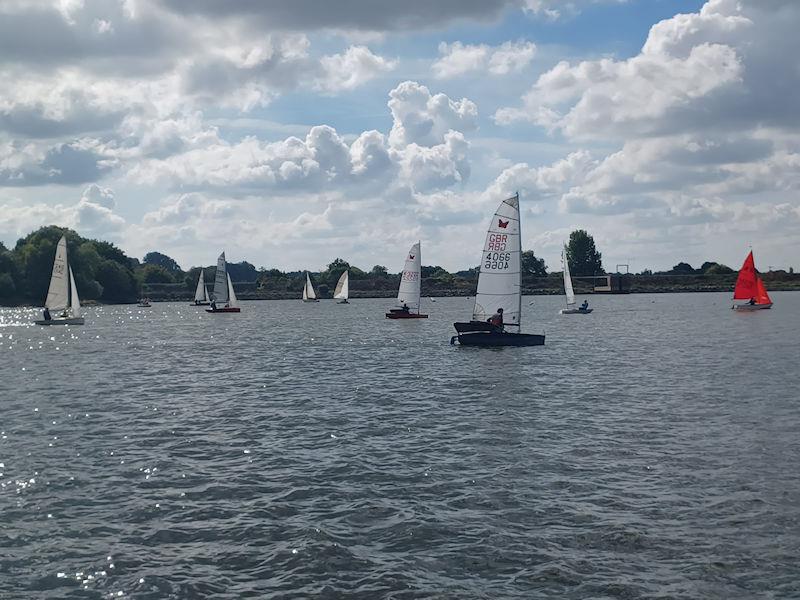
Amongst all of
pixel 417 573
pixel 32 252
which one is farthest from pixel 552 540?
pixel 32 252

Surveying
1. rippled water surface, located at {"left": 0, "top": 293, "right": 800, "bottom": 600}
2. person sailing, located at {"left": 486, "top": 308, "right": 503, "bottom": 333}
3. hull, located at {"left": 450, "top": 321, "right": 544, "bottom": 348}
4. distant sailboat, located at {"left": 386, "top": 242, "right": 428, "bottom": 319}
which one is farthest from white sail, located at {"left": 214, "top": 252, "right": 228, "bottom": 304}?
rippled water surface, located at {"left": 0, "top": 293, "right": 800, "bottom": 600}

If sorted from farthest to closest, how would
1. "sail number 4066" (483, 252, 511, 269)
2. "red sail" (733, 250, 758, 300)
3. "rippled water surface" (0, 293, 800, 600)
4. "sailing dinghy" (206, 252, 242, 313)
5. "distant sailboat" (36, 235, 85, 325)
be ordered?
"sailing dinghy" (206, 252, 242, 313) < "red sail" (733, 250, 758, 300) < "distant sailboat" (36, 235, 85, 325) < "sail number 4066" (483, 252, 511, 269) < "rippled water surface" (0, 293, 800, 600)

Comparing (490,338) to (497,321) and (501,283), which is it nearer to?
(497,321)

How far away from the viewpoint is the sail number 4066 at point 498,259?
55.6 metres

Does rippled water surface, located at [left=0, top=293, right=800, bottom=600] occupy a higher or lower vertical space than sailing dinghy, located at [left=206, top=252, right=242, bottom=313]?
lower

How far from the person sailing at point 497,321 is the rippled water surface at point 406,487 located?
1267 centimetres

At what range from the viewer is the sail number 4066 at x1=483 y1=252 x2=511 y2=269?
55.6m

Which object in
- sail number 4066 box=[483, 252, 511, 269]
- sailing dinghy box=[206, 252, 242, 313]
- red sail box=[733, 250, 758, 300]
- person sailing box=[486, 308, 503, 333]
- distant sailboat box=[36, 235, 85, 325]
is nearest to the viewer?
sail number 4066 box=[483, 252, 511, 269]

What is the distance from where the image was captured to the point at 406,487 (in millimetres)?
19266

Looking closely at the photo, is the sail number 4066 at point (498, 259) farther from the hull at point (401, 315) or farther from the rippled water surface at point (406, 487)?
the hull at point (401, 315)

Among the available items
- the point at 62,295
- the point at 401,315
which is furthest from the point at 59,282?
the point at 401,315

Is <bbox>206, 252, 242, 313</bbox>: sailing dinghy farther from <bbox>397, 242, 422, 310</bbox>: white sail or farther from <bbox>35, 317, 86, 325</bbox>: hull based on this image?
<bbox>397, 242, 422, 310</bbox>: white sail

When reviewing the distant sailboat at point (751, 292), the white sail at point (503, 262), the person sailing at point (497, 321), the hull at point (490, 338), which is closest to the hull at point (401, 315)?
the hull at point (490, 338)

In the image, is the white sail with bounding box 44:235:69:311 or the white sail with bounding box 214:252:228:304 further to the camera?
the white sail with bounding box 214:252:228:304
